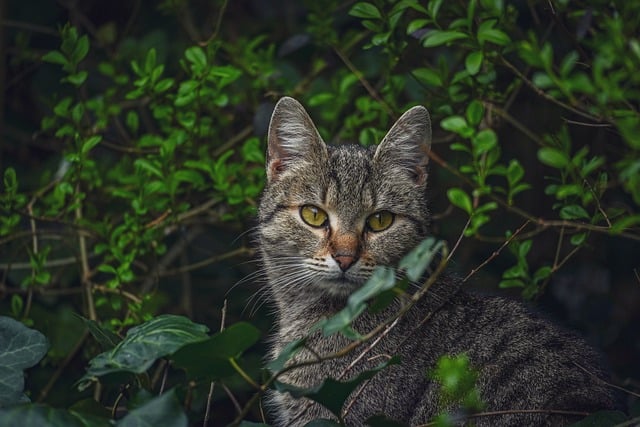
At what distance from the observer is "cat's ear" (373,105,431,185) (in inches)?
167

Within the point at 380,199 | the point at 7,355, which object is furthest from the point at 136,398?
the point at 380,199

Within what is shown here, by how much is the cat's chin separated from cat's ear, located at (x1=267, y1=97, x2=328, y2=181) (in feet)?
2.12

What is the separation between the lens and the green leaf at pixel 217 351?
2900 millimetres

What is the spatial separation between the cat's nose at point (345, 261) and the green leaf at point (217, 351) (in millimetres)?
992

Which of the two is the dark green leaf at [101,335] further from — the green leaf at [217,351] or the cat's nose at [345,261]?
the cat's nose at [345,261]

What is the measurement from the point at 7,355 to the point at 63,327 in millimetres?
2034

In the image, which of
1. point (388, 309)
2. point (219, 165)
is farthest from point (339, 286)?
point (219, 165)

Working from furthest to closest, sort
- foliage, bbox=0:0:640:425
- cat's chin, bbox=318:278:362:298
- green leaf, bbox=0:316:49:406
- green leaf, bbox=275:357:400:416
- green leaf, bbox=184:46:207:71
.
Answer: green leaf, bbox=184:46:207:71 < cat's chin, bbox=318:278:362:298 < foliage, bbox=0:0:640:425 < green leaf, bbox=0:316:49:406 < green leaf, bbox=275:357:400:416

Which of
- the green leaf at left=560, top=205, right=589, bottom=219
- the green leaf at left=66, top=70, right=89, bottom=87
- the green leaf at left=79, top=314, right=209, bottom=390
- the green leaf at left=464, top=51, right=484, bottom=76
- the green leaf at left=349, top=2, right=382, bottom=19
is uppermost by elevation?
the green leaf at left=349, top=2, right=382, bottom=19

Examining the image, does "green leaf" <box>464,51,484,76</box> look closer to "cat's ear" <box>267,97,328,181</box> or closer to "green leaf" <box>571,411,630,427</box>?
"cat's ear" <box>267,97,328,181</box>

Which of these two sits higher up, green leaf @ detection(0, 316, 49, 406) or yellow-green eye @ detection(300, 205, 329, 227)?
green leaf @ detection(0, 316, 49, 406)

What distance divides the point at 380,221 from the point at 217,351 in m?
1.48

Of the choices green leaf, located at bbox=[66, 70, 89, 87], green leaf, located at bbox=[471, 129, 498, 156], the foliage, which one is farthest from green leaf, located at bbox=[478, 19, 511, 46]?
Answer: green leaf, located at bbox=[66, 70, 89, 87]

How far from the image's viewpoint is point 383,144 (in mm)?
4297
